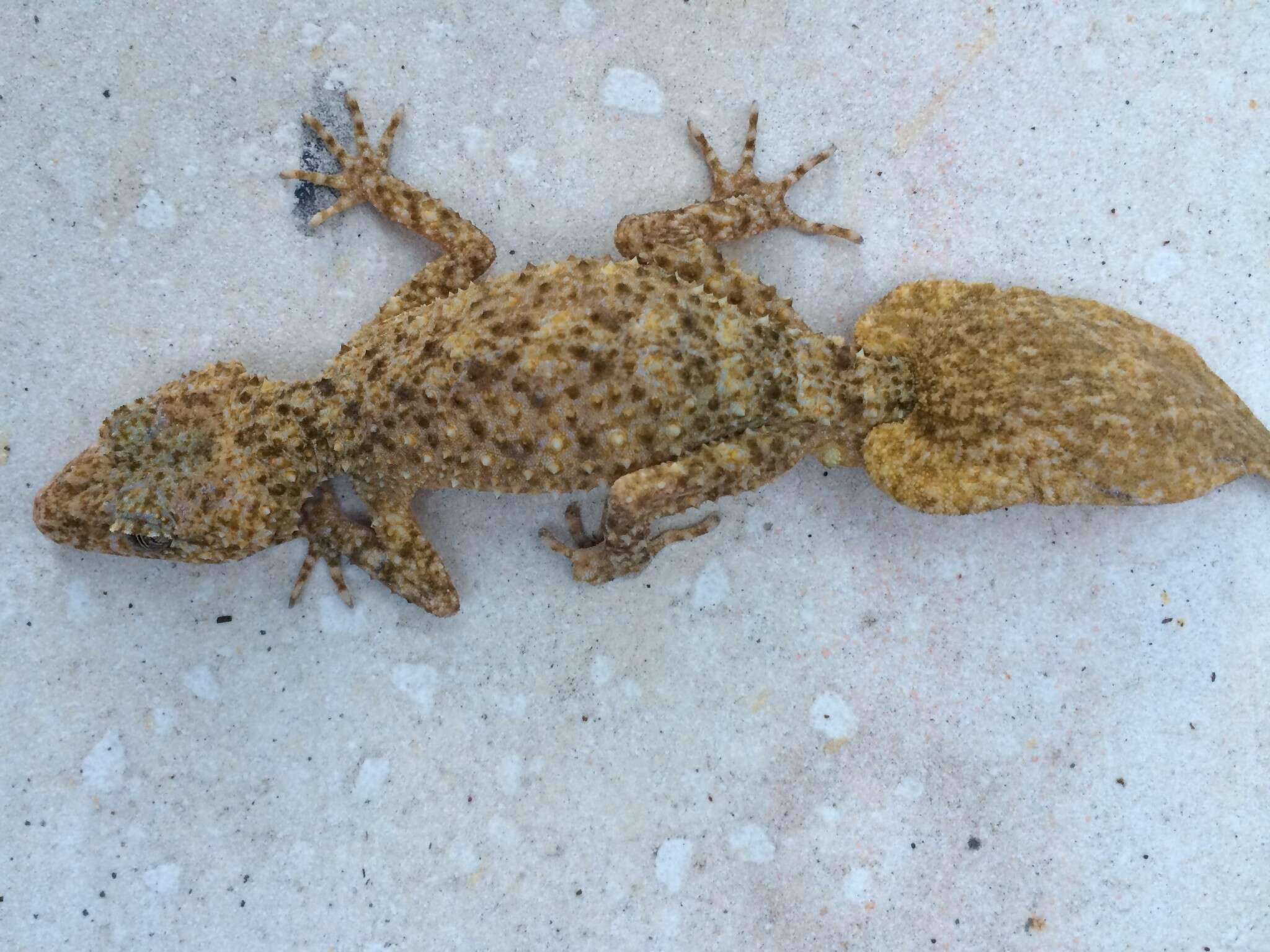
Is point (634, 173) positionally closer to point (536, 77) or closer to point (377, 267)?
point (536, 77)

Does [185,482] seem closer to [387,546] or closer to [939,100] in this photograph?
[387,546]

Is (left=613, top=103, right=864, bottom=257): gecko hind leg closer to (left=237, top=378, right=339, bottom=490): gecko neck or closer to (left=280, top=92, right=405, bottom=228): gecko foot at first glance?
(left=280, top=92, right=405, bottom=228): gecko foot

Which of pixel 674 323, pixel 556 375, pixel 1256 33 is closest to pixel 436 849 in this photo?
pixel 556 375

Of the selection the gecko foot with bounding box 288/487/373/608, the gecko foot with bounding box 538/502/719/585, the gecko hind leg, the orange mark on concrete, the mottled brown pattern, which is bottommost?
the gecko foot with bounding box 288/487/373/608

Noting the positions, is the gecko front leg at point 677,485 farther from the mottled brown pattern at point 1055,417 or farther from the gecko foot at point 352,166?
the gecko foot at point 352,166

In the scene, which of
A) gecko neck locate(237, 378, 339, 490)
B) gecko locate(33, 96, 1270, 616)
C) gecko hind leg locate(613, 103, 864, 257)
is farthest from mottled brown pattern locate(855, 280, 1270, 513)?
gecko neck locate(237, 378, 339, 490)

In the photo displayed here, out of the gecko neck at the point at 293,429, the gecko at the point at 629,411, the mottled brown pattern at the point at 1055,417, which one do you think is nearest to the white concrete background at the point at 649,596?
the gecko at the point at 629,411
